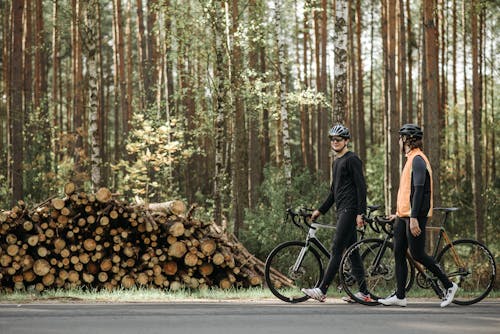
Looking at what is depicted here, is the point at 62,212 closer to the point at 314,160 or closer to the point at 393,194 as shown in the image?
the point at 393,194

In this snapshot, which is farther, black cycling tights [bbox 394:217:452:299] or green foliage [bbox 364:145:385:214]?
green foliage [bbox 364:145:385:214]

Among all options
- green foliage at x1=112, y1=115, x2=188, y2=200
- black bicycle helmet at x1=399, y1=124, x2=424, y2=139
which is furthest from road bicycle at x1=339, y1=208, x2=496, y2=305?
green foliage at x1=112, y1=115, x2=188, y2=200

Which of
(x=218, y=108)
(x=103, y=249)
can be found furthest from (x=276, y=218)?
(x=103, y=249)

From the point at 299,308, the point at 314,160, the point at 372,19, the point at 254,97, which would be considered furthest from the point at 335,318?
the point at 314,160

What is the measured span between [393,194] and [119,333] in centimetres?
1659

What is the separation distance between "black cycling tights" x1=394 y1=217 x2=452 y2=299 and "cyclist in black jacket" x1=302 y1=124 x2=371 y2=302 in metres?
0.45

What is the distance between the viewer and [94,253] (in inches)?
424

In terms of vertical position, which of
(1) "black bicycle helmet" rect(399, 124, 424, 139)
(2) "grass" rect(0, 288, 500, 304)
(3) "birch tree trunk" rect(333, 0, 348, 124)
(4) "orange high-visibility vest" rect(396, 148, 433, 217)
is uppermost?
(3) "birch tree trunk" rect(333, 0, 348, 124)

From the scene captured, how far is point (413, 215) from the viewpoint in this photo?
7922 millimetres

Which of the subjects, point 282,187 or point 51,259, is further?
point 282,187

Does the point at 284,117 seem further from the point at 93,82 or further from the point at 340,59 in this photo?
the point at 340,59

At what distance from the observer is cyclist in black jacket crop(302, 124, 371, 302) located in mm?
8320

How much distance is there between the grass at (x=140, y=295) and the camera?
926cm

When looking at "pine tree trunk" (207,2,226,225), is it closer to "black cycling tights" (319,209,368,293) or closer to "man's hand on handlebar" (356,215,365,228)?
"black cycling tights" (319,209,368,293)
